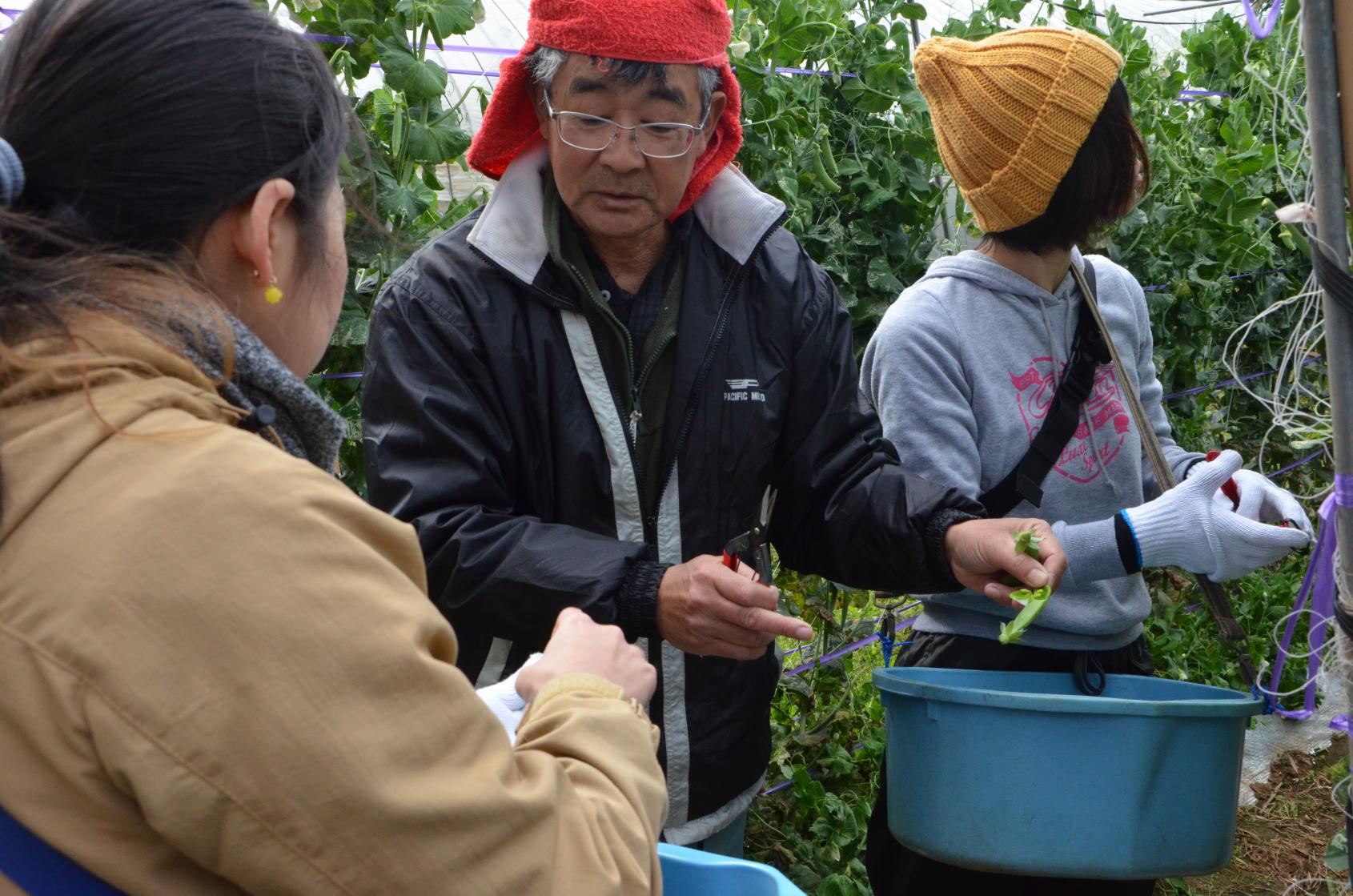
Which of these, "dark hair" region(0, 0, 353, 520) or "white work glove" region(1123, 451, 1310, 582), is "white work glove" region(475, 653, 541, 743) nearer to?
"dark hair" region(0, 0, 353, 520)

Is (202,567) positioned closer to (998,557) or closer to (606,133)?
(606,133)

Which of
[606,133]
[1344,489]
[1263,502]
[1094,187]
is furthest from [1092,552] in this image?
[606,133]

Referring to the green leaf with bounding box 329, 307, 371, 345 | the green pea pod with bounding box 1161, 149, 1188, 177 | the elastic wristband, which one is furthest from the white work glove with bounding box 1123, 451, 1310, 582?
the green pea pod with bounding box 1161, 149, 1188, 177

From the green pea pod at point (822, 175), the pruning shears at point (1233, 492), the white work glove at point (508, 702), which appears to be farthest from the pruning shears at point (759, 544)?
the green pea pod at point (822, 175)

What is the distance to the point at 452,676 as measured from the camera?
984 mm

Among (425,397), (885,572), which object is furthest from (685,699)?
(425,397)

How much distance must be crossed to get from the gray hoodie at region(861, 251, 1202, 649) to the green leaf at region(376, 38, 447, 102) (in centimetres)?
90

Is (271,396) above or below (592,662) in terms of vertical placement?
above

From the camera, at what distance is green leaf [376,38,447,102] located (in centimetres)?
237

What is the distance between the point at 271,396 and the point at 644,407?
914 millimetres

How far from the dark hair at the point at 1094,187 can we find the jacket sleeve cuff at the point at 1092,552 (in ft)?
1.66

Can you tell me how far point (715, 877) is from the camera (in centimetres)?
154

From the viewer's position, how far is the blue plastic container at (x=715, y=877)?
1.50 metres

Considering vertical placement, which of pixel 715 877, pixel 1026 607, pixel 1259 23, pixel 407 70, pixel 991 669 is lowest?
pixel 991 669
